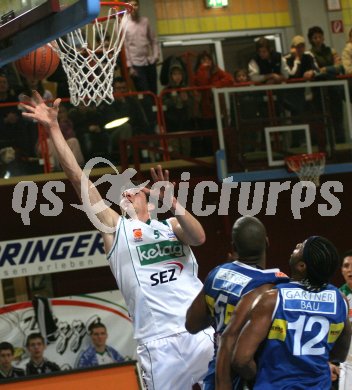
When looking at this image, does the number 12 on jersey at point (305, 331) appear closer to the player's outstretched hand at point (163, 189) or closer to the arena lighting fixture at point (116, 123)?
the player's outstretched hand at point (163, 189)

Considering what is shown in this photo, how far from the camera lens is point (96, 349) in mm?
12688

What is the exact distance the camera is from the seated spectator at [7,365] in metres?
12.3

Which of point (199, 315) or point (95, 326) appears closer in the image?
point (199, 315)

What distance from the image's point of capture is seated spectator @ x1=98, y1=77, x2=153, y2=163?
13.1 meters

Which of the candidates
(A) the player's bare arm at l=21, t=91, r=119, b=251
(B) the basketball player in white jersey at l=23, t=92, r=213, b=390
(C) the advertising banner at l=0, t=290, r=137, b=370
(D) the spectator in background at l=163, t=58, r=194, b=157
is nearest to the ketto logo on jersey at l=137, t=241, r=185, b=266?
(B) the basketball player in white jersey at l=23, t=92, r=213, b=390

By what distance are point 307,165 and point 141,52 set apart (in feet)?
10.1

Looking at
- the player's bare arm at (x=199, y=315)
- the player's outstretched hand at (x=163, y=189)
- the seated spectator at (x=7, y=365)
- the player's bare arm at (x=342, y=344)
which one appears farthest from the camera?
the seated spectator at (x=7, y=365)

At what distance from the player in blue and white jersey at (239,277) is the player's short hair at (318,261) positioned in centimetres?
26

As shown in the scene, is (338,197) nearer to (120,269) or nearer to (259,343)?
(120,269)

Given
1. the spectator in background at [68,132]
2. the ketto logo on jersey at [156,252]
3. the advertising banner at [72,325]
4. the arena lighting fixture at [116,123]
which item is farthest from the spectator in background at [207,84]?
the ketto logo on jersey at [156,252]

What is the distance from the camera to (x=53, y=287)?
1362 cm

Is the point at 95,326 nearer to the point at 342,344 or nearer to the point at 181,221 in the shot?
the point at 181,221

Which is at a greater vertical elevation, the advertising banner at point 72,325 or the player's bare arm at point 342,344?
the player's bare arm at point 342,344

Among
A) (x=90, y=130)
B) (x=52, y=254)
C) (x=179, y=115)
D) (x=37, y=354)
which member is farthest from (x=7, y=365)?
(x=179, y=115)
